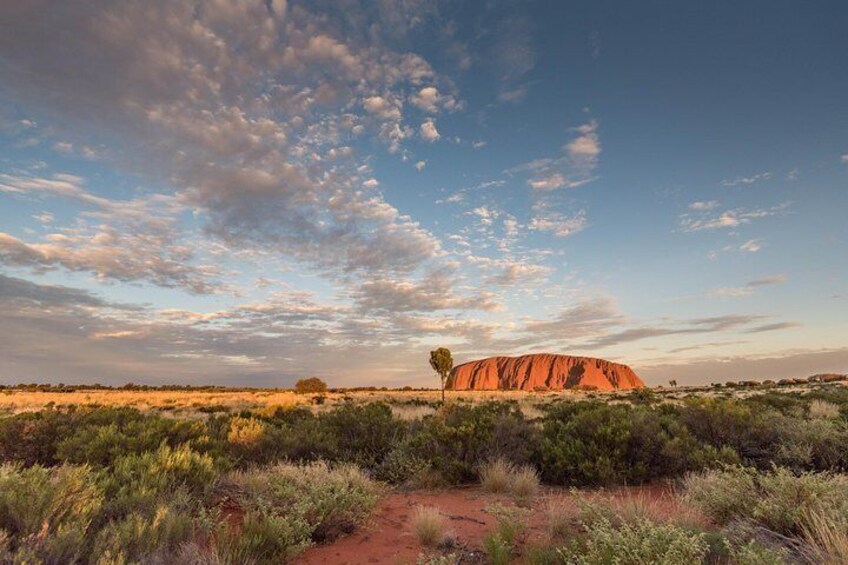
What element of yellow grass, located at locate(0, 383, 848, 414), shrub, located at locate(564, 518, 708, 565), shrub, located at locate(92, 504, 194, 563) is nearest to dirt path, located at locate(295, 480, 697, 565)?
shrub, located at locate(564, 518, 708, 565)

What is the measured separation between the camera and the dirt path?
529 centimetres

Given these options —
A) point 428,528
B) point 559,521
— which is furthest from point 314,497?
point 559,521

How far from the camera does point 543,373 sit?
140875mm

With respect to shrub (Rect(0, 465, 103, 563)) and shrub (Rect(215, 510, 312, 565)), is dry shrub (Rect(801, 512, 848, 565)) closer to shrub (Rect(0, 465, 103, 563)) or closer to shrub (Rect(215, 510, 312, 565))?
shrub (Rect(215, 510, 312, 565))

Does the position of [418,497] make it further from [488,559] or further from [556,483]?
[488,559]

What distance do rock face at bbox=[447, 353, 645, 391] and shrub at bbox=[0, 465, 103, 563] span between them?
13077 cm

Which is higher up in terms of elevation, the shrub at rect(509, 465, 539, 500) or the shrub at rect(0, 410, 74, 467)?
the shrub at rect(0, 410, 74, 467)

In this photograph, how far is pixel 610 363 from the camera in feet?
477

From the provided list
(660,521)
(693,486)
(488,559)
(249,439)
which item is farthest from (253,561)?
(249,439)

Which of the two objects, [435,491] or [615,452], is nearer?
[435,491]

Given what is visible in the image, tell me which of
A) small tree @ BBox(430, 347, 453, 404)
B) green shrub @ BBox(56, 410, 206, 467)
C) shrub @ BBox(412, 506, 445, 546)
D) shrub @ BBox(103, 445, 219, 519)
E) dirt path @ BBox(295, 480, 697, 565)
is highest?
small tree @ BBox(430, 347, 453, 404)

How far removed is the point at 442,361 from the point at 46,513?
3389 cm

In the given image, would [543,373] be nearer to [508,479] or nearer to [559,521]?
[508,479]

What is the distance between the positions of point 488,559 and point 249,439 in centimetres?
716
